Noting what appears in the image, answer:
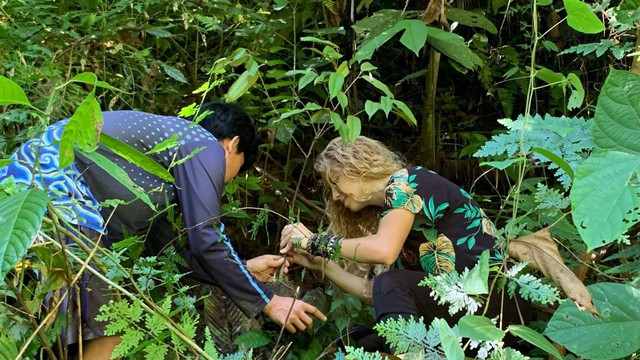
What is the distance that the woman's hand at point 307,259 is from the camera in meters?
2.96

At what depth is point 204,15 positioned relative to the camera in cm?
380

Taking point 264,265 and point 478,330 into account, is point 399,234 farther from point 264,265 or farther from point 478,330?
Result: point 478,330

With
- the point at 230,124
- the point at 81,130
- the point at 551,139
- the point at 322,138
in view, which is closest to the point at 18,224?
the point at 81,130

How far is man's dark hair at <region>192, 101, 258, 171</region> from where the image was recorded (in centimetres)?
308

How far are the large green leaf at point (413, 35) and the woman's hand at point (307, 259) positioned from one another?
90 centimetres

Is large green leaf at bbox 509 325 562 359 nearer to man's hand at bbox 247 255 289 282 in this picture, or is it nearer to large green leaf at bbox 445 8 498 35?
man's hand at bbox 247 255 289 282

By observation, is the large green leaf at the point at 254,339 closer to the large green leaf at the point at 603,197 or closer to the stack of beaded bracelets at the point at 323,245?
the stack of beaded bracelets at the point at 323,245

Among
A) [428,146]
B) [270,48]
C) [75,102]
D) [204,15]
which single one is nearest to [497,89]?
[428,146]

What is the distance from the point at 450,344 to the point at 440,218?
1.81m

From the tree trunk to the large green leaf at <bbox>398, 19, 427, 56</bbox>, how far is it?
145cm

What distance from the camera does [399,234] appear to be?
2.75 meters

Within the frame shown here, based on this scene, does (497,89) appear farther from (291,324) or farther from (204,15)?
(291,324)

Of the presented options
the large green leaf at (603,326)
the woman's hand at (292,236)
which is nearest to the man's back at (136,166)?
the woman's hand at (292,236)

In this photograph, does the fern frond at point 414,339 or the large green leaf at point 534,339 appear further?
the fern frond at point 414,339
